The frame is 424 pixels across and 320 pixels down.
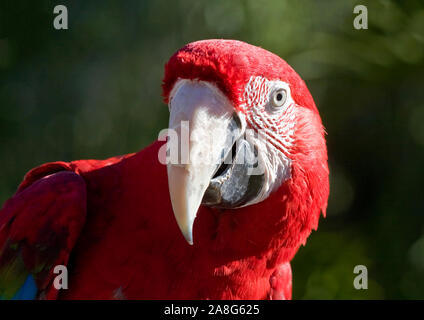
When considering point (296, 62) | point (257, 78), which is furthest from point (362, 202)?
point (257, 78)

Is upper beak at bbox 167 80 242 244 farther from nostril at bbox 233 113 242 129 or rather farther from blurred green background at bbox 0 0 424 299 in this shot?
blurred green background at bbox 0 0 424 299

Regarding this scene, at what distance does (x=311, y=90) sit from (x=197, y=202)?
177cm

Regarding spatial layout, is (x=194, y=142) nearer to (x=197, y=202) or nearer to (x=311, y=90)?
(x=197, y=202)

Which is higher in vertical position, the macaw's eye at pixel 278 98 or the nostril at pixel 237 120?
the macaw's eye at pixel 278 98

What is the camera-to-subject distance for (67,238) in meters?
1.27

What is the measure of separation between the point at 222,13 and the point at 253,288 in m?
1.77

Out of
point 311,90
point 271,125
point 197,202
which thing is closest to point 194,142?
point 197,202

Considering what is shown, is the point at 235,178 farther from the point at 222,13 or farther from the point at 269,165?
the point at 222,13

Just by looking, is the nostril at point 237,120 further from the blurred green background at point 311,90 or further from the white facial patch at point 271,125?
the blurred green background at point 311,90

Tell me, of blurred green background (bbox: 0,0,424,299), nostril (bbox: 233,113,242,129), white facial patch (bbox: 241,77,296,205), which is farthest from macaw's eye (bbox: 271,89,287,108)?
blurred green background (bbox: 0,0,424,299)

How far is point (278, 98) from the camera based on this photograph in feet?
4.01

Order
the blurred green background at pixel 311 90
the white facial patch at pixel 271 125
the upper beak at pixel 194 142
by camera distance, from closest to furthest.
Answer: the upper beak at pixel 194 142 < the white facial patch at pixel 271 125 < the blurred green background at pixel 311 90

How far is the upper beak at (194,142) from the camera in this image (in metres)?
1.04

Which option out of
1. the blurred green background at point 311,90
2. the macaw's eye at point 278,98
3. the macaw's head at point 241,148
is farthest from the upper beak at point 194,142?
the blurred green background at point 311,90
